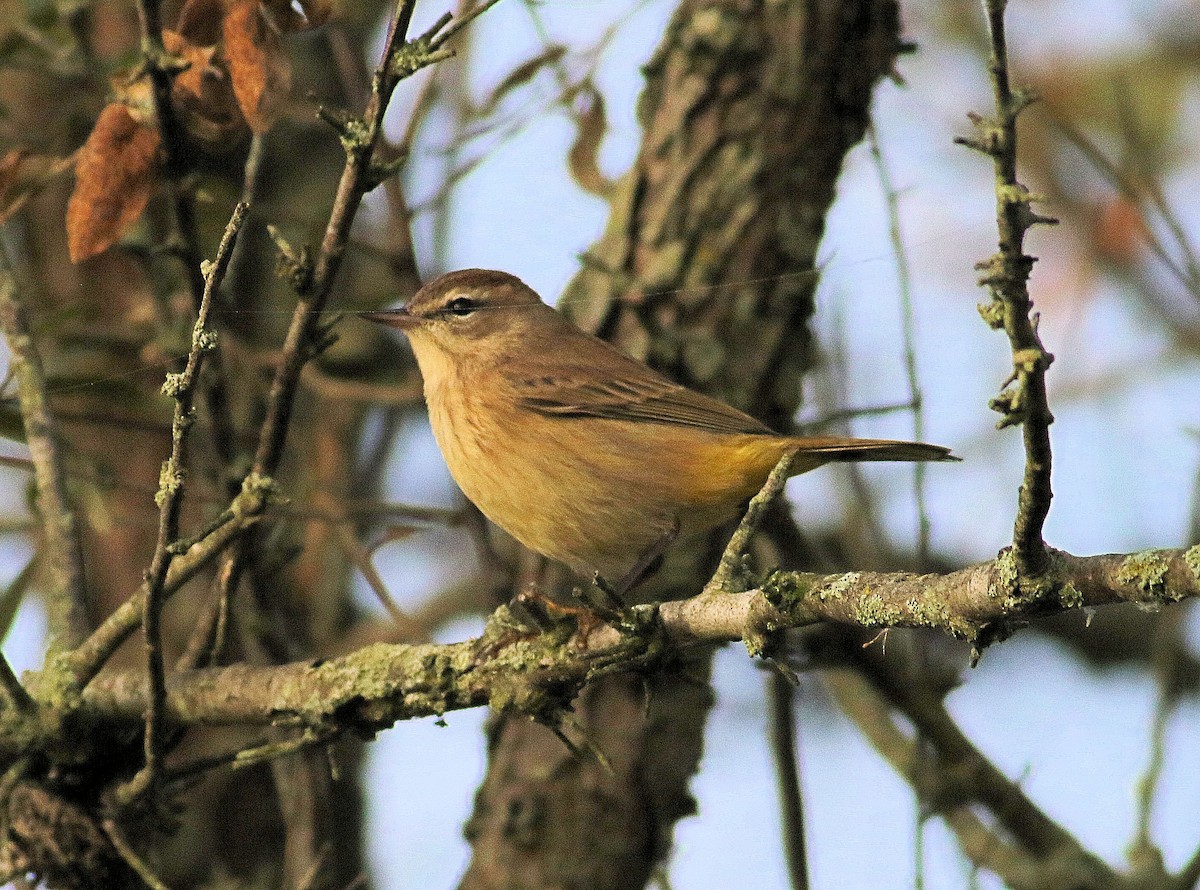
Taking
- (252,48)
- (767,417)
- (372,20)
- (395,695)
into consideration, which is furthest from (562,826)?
(372,20)

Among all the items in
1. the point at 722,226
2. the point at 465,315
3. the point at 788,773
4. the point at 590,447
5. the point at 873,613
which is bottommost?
the point at 873,613

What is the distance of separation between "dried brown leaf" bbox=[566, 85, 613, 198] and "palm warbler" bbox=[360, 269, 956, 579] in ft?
2.24

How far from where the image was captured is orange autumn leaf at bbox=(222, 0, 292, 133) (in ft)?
10.5

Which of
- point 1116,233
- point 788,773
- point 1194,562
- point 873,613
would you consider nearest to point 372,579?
point 788,773

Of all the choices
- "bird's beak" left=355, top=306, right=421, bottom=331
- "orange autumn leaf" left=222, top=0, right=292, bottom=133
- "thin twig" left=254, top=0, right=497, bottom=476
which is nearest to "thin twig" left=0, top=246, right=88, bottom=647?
"thin twig" left=254, top=0, right=497, bottom=476

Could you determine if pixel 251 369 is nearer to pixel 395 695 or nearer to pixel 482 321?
pixel 482 321

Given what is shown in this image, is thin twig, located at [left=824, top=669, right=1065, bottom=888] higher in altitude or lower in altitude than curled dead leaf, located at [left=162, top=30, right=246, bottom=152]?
lower

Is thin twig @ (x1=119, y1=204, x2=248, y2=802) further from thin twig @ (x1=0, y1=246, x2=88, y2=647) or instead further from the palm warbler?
the palm warbler

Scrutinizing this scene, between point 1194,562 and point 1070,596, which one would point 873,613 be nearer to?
point 1070,596

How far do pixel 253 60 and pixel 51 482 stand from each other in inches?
58.1

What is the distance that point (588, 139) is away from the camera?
472 cm

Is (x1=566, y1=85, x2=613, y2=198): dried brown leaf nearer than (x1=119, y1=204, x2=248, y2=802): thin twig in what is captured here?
No

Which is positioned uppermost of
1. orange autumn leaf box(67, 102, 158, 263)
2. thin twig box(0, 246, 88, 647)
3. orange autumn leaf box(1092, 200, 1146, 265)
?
orange autumn leaf box(1092, 200, 1146, 265)

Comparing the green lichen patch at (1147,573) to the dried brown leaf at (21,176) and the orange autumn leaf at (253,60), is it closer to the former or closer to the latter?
the orange autumn leaf at (253,60)
